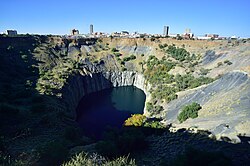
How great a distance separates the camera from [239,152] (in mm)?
21156

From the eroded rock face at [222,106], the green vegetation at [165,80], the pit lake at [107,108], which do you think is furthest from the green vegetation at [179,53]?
the eroded rock face at [222,106]

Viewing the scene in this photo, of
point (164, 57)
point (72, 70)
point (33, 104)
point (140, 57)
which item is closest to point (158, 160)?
point (33, 104)

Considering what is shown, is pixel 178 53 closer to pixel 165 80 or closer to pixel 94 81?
pixel 165 80

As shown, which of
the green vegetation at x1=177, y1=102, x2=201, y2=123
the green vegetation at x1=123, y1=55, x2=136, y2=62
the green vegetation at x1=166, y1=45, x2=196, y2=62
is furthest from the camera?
the green vegetation at x1=123, y1=55, x2=136, y2=62

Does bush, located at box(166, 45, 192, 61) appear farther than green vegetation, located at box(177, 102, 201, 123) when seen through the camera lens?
Yes

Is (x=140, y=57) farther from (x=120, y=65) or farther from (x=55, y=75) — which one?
(x=55, y=75)

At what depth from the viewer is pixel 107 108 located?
198 feet

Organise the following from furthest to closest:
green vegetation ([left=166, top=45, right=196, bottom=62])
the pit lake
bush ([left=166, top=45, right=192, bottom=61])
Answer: bush ([left=166, top=45, right=192, bottom=61]) < green vegetation ([left=166, top=45, right=196, bottom=62]) < the pit lake

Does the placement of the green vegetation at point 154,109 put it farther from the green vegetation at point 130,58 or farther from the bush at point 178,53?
the green vegetation at point 130,58

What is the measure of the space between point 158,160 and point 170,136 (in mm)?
6828

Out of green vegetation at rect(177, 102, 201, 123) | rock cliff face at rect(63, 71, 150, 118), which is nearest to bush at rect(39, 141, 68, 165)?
green vegetation at rect(177, 102, 201, 123)

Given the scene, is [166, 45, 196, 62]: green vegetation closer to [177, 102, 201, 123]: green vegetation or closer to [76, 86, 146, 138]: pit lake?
[76, 86, 146, 138]: pit lake

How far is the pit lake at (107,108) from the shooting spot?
48.7m

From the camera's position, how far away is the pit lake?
48.7m
